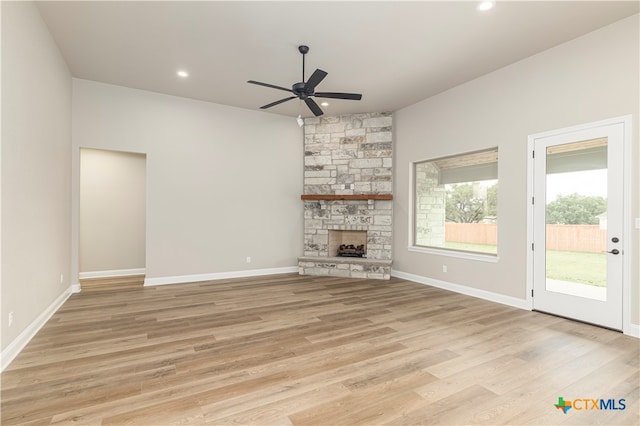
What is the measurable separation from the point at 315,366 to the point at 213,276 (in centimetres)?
387

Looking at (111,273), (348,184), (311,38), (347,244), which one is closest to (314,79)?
(311,38)

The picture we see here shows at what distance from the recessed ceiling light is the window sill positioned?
317 centimetres

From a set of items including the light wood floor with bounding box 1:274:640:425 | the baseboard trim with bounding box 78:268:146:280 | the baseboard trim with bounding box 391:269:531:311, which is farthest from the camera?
the baseboard trim with bounding box 78:268:146:280

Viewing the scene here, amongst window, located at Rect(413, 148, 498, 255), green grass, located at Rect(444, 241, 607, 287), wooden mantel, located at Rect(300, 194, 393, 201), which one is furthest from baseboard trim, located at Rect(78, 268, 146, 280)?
green grass, located at Rect(444, 241, 607, 287)

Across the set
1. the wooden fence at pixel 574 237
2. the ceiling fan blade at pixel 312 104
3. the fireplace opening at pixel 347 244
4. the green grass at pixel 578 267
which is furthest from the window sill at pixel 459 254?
the ceiling fan blade at pixel 312 104

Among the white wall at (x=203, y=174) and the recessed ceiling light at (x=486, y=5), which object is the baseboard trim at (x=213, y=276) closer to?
the white wall at (x=203, y=174)

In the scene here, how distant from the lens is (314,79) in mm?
3539

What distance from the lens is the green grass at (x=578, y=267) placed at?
3.52m

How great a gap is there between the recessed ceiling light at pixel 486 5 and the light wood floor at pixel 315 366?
3.28m

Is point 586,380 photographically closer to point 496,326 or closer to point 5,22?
point 496,326

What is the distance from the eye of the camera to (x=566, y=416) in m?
1.95

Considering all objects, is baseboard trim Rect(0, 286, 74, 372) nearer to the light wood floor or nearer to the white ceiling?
the light wood floor

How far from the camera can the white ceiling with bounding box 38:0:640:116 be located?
3166mm

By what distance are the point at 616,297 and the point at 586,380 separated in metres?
1.56
